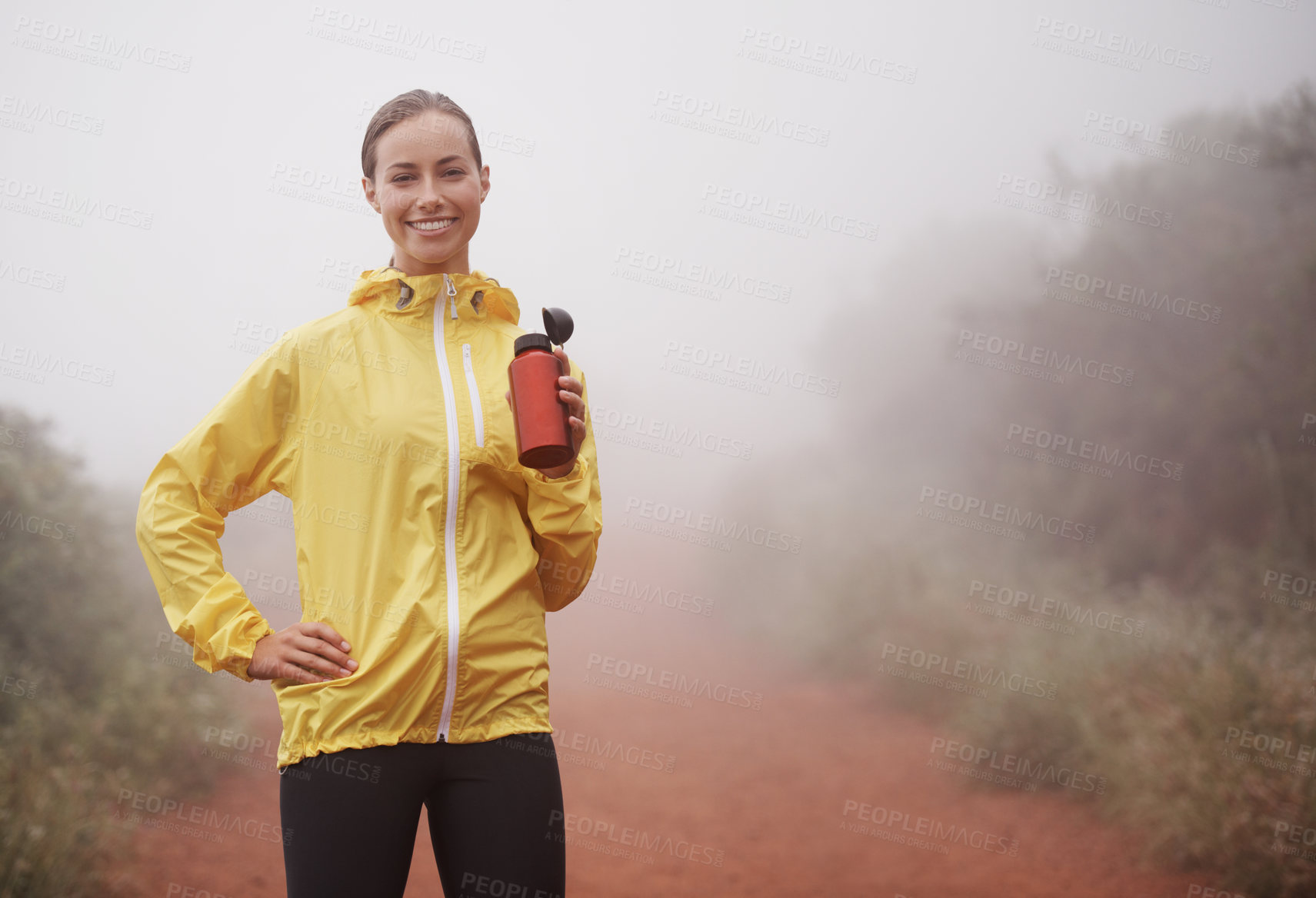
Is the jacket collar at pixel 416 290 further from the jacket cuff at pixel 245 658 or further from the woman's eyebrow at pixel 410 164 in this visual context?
the jacket cuff at pixel 245 658

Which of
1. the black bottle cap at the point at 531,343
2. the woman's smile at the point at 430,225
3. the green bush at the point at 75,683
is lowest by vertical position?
the green bush at the point at 75,683

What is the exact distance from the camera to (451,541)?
1338 mm

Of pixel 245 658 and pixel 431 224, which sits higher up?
pixel 431 224

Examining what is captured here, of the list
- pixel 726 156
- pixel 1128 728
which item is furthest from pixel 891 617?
pixel 726 156

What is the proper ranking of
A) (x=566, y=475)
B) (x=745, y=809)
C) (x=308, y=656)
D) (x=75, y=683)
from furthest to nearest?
(x=745, y=809)
(x=75, y=683)
(x=566, y=475)
(x=308, y=656)

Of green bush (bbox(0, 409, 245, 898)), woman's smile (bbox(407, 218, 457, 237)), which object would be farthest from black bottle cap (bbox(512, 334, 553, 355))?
green bush (bbox(0, 409, 245, 898))

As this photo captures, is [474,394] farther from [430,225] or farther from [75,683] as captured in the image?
[75,683]

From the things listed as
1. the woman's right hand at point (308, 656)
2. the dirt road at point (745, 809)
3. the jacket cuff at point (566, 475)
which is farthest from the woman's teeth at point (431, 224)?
the dirt road at point (745, 809)

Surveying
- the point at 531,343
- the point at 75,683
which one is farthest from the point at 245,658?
the point at 75,683

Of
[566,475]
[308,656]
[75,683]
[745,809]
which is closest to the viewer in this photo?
[308,656]

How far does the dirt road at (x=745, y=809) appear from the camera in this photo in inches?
157

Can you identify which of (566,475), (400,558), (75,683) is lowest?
(75,683)

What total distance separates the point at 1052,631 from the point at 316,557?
169 inches

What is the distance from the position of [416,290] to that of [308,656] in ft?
1.82
